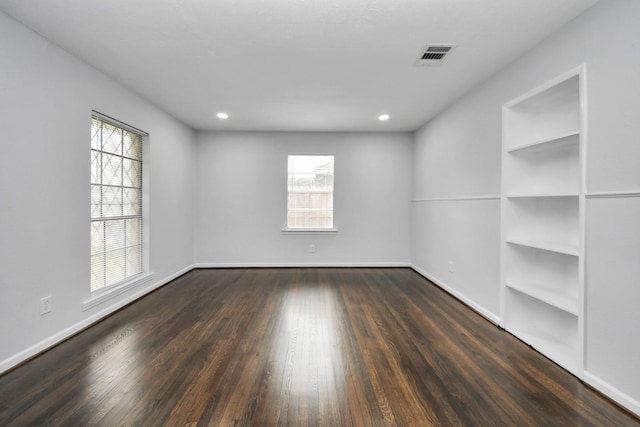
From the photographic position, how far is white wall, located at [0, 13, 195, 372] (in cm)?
208

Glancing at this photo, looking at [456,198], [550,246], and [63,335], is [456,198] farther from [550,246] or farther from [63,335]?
[63,335]

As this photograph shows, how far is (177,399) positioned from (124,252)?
7.99ft

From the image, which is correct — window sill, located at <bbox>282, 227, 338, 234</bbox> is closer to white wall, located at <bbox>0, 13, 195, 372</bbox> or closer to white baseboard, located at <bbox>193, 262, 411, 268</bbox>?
white baseboard, located at <bbox>193, 262, 411, 268</bbox>

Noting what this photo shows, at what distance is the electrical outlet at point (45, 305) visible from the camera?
7.61 ft

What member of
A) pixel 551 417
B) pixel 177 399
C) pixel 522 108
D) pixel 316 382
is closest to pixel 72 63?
pixel 177 399

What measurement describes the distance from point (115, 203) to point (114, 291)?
0.98 m

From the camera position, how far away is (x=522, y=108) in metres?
2.71

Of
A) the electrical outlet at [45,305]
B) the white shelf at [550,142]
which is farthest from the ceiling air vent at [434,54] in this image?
the electrical outlet at [45,305]

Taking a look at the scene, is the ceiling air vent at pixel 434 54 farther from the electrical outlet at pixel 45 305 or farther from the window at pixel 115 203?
the electrical outlet at pixel 45 305

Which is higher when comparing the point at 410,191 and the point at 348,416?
the point at 410,191

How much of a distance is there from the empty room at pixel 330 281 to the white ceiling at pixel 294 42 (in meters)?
0.02

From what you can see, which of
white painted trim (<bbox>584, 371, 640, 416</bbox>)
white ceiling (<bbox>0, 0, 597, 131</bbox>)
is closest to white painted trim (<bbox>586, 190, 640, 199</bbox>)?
white painted trim (<bbox>584, 371, 640, 416</bbox>)

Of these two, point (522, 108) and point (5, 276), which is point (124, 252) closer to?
point (5, 276)

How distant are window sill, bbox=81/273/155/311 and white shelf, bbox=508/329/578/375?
3.96 m
